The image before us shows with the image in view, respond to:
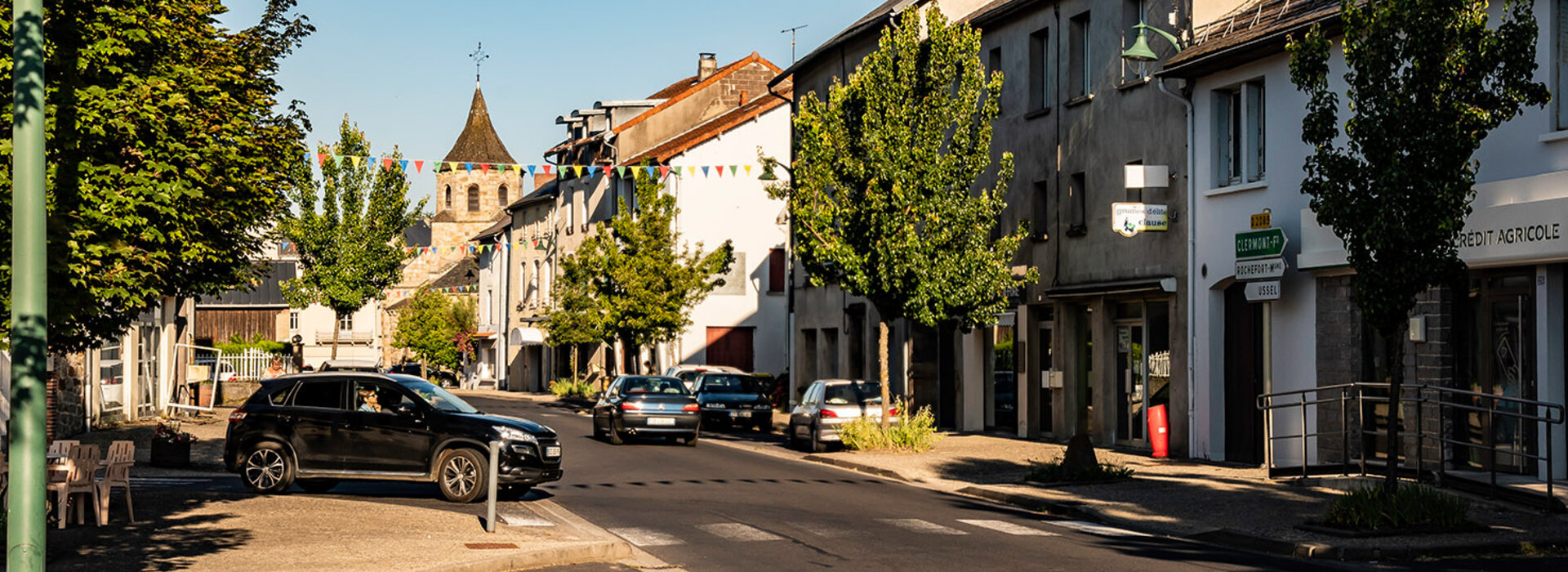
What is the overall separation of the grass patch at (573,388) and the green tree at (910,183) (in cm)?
2847

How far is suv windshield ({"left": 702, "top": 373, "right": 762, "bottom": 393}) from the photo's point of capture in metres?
36.0

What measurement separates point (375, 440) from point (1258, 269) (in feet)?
39.7

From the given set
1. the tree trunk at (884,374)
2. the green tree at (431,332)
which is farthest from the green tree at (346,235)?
the green tree at (431,332)

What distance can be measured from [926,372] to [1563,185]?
19.6 metres

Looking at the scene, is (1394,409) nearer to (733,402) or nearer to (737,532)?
(737,532)

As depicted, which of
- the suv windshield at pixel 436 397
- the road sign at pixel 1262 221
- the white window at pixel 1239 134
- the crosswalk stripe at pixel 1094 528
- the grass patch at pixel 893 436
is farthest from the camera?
the grass patch at pixel 893 436

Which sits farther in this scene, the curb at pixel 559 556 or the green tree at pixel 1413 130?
the green tree at pixel 1413 130

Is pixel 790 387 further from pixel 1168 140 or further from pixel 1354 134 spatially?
pixel 1354 134

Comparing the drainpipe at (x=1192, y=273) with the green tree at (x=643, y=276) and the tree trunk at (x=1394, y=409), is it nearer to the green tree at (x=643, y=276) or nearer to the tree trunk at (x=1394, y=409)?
the tree trunk at (x=1394, y=409)

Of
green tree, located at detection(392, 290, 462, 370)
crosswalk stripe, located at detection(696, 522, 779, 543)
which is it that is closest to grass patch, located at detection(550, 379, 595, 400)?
green tree, located at detection(392, 290, 462, 370)

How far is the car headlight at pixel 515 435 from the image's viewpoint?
1778 centimetres

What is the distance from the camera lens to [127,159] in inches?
528

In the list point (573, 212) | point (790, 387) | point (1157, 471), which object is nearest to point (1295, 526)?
point (1157, 471)

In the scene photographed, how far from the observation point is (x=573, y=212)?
214 ft
